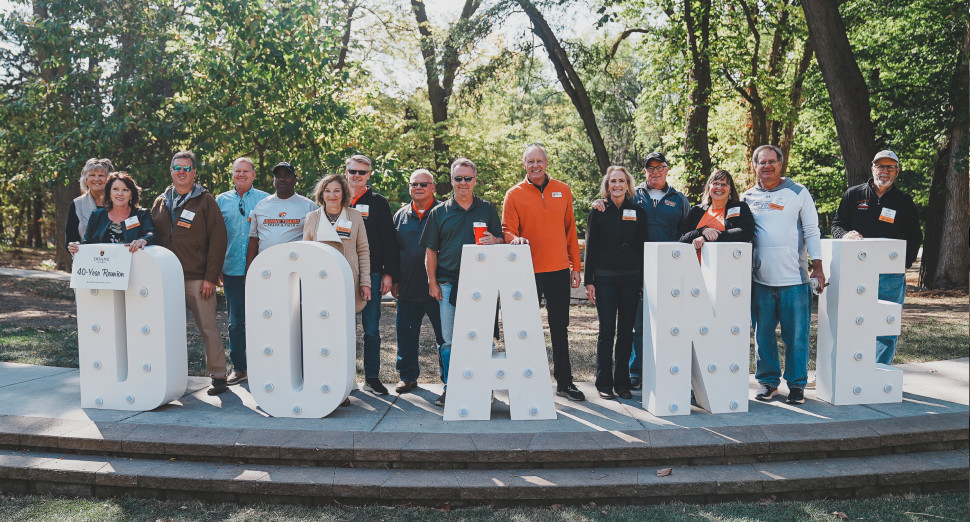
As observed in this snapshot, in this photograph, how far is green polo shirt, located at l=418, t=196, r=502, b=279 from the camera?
5027 millimetres

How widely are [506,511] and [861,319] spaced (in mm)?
3064

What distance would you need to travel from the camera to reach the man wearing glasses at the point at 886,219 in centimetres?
530

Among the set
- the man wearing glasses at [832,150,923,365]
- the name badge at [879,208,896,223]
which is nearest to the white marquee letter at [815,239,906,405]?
the man wearing glasses at [832,150,923,365]

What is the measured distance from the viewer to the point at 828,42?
30.0 feet

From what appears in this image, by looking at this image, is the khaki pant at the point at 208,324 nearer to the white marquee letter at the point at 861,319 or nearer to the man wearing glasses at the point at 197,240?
the man wearing glasses at the point at 197,240

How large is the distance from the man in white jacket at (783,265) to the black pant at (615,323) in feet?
3.22

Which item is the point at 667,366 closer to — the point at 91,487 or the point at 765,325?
the point at 765,325

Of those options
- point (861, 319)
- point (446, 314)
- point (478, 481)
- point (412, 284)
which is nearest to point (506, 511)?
point (478, 481)

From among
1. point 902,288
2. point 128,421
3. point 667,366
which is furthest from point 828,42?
point 128,421

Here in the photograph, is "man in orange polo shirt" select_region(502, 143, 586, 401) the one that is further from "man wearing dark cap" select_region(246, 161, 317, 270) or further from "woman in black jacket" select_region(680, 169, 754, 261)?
"man wearing dark cap" select_region(246, 161, 317, 270)

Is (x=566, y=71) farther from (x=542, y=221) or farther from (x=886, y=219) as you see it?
(x=542, y=221)

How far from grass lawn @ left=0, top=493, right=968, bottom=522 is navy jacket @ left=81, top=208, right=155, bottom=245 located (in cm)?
200

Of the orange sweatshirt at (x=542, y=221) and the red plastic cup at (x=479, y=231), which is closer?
the red plastic cup at (x=479, y=231)

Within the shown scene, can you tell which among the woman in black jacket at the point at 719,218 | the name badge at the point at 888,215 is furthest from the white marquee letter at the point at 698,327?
the name badge at the point at 888,215
